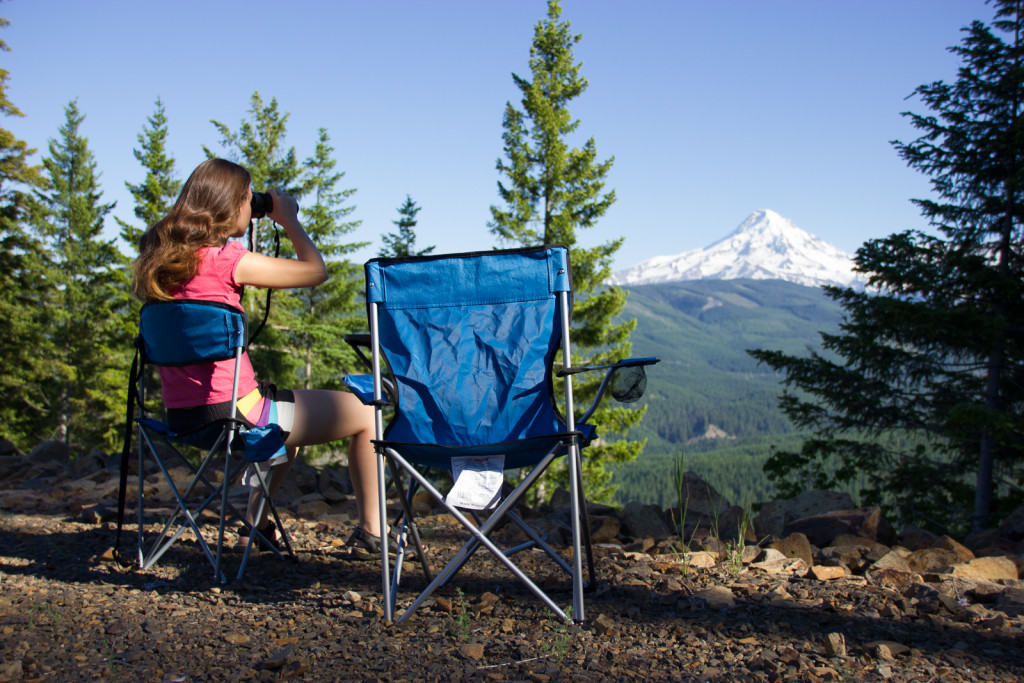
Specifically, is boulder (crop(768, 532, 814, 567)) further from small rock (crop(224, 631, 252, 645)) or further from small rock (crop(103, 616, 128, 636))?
small rock (crop(103, 616, 128, 636))

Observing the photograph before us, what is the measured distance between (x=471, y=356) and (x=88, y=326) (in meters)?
23.9

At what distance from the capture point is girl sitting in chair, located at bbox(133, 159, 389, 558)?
7.72 ft

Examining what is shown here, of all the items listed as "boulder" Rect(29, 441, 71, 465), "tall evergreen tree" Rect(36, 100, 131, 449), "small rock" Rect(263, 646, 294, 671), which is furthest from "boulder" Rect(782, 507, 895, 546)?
"tall evergreen tree" Rect(36, 100, 131, 449)

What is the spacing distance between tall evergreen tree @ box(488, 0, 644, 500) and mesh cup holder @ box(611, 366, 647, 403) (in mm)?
13427

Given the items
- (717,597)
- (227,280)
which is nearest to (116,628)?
(227,280)

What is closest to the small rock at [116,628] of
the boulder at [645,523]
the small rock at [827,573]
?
the boulder at [645,523]

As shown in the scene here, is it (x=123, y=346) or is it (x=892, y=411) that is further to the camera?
(x=123, y=346)

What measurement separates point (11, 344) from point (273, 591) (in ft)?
59.5

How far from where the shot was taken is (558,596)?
2.40 metres

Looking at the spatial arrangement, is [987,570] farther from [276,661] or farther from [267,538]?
[267,538]

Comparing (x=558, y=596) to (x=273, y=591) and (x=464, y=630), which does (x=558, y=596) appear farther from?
(x=273, y=591)

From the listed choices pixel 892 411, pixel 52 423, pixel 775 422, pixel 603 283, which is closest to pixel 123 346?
pixel 52 423

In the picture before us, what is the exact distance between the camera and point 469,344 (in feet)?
7.63

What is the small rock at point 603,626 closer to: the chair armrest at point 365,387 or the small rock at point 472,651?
the small rock at point 472,651
